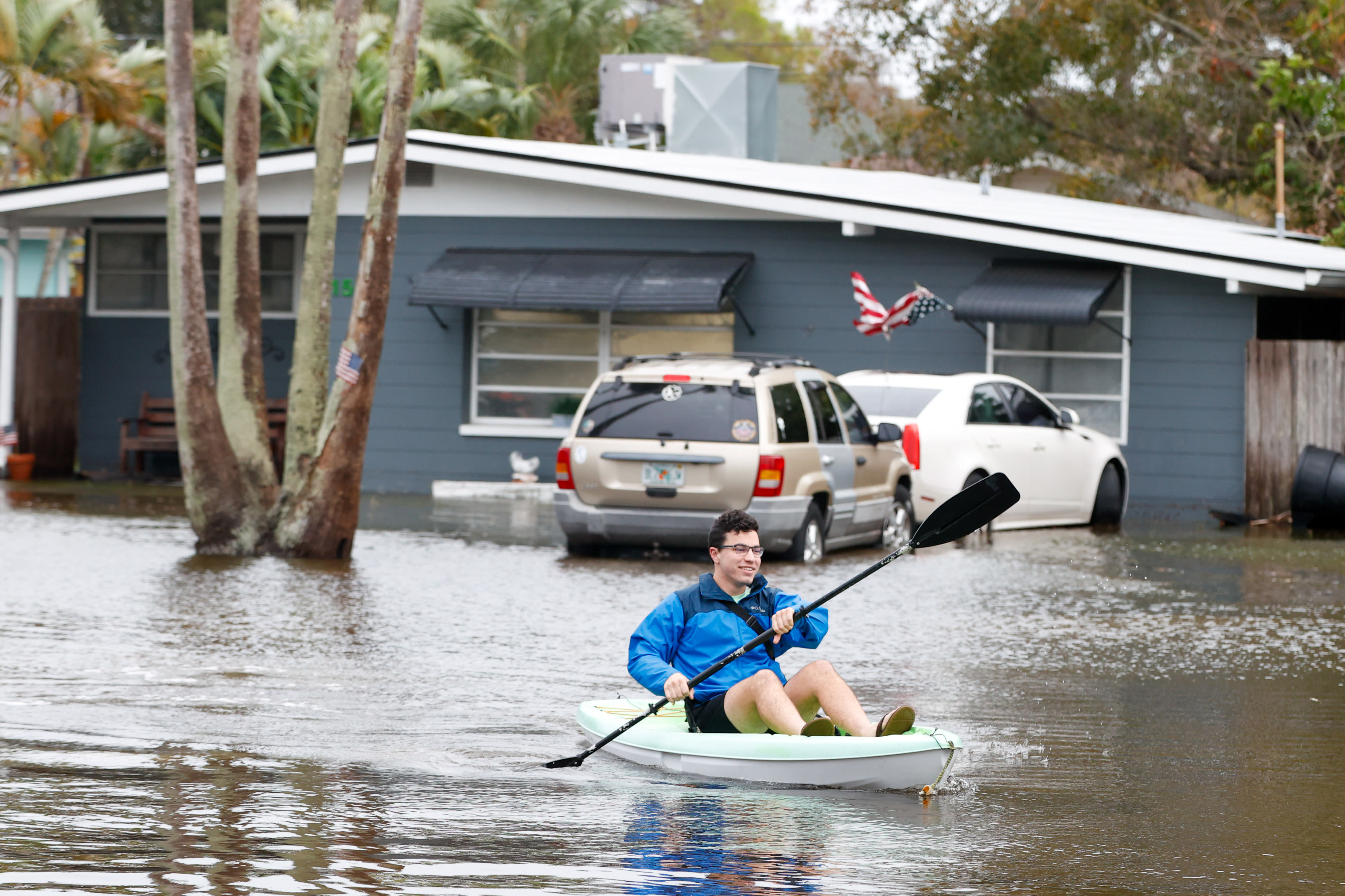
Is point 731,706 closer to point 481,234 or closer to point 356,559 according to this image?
point 356,559

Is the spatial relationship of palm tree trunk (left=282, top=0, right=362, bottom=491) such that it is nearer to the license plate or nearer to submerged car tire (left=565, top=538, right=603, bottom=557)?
submerged car tire (left=565, top=538, right=603, bottom=557)

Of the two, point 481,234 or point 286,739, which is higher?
point 481,234

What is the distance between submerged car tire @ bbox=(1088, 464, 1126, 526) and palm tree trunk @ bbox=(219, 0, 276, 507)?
8689 mm

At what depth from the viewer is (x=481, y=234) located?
22.9m

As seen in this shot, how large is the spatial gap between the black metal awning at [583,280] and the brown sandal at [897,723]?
46.0ft

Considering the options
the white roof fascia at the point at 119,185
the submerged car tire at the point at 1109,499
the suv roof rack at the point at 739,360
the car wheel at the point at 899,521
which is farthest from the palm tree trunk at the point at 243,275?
the submerged car tire at the point at 1109,499

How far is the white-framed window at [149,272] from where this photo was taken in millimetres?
24500

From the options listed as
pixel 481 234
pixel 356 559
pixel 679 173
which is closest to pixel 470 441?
pixel 481 234

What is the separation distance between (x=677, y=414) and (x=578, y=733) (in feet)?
22.6

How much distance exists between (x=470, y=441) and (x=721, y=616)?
15.5 metres

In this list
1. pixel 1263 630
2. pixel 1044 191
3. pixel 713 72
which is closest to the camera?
pixel 1263 630

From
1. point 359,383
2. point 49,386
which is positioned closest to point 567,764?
point 359,383

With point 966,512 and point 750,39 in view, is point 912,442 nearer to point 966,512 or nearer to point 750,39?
point 966,512

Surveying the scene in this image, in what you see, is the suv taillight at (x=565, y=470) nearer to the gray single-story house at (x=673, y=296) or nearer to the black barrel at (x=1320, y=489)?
the gray single-story house at (x=673, y=296)
